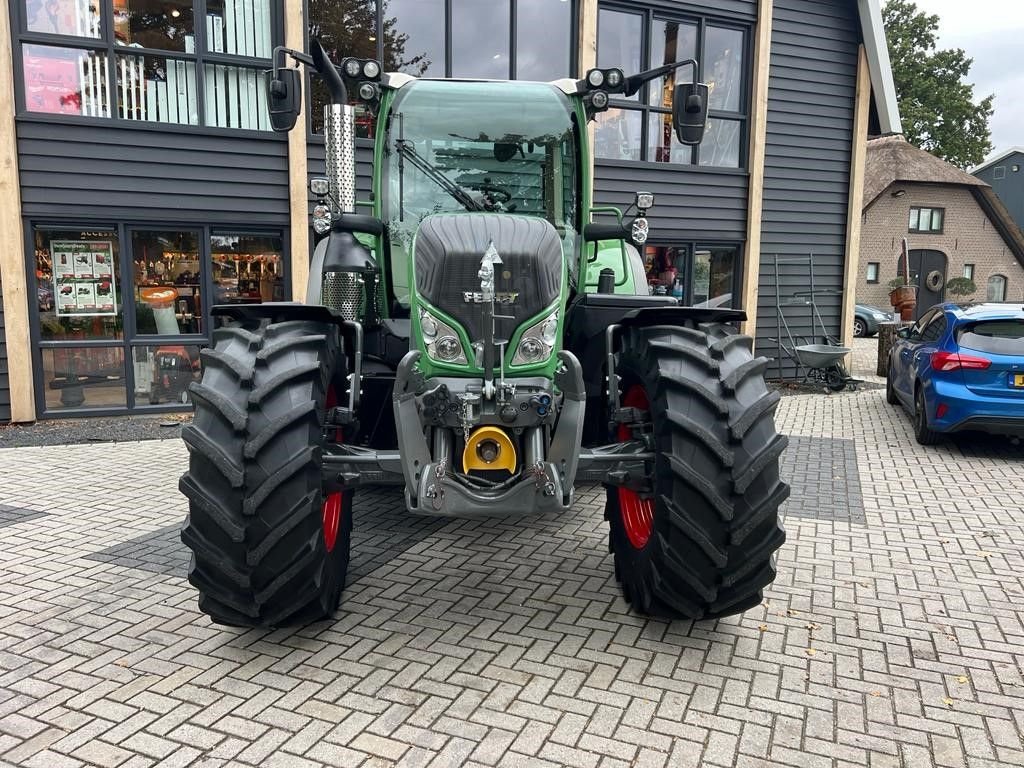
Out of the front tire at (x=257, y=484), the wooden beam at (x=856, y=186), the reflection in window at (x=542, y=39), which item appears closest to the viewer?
the front tire at (x=257, y=484)

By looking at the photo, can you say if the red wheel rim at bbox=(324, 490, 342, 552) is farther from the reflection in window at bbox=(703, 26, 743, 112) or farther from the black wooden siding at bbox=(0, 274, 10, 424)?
the reflection in window at bbox=(703, 26, 743, 112)

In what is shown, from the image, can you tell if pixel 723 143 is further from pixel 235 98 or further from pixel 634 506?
pixel 634 506

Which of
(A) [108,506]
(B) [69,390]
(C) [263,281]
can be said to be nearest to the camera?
(A) [108,506]

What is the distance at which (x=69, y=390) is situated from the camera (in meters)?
8.62

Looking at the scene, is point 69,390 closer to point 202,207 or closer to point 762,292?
point 202,207

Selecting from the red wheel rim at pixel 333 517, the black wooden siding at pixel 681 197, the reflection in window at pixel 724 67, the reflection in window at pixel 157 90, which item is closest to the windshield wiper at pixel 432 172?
the red wheel rim at pixel 333 517

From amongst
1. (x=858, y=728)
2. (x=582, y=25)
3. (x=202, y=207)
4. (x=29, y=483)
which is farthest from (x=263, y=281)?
(x=858, y=728)

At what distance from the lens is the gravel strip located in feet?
25.4

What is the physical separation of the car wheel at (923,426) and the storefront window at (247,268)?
289 inches

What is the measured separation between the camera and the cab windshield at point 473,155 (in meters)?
4.48

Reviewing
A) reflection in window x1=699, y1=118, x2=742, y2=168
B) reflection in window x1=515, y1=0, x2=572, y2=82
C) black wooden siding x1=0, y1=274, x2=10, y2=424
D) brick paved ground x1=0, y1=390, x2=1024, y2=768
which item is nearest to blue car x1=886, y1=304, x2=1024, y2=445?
brick paved ground x1=0, y1=390, x2=1024, y2=768

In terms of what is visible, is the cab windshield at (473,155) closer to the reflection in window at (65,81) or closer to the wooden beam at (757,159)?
the reflection in window at (65,81)

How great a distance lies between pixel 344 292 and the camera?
4.41 metres

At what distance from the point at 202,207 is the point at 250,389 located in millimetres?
6500
